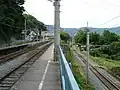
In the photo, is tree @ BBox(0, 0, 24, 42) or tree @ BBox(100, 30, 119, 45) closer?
tree @ BBox(0, 0, 24, 42)

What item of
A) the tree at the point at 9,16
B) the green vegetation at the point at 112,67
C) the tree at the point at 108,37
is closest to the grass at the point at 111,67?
the green vegetation at the point at 112,67

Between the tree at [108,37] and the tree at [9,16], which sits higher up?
the tree at [9,16]

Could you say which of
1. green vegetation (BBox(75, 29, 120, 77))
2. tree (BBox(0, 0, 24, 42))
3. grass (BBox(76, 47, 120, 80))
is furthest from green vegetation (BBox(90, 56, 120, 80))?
tree (BBox(0, 0, 24, 42))

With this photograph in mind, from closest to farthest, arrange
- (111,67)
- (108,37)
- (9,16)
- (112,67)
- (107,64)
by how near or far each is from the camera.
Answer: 1. (112,67)
2. (111,67)
3. (107,64)
4. (9,16)
5. (108,37)

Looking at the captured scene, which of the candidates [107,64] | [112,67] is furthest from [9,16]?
[112,67]

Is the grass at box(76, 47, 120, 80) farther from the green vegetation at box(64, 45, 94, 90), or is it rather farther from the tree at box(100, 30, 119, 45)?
the tree at box(100, 30, 119, 45)

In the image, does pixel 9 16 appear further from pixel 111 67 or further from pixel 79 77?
pixel 79 77

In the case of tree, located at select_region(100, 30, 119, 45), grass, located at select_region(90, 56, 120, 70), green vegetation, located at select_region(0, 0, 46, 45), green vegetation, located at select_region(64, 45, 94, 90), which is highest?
A: green vegetation, located at select_region(0, 0, 46, 45)

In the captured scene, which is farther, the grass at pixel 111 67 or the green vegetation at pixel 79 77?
the grass at pixel 111 67

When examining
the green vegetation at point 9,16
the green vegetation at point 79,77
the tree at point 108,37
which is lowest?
the green vegetation at point 79,77

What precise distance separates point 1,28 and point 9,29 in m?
4.81

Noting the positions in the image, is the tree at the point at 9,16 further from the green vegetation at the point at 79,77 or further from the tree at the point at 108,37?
the tree at the point at 108,37

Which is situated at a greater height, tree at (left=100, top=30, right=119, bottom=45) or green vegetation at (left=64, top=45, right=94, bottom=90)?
tree at (left=100, top=30, right=119, bottom=45)

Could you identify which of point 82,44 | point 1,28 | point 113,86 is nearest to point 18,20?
point 1,28
